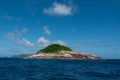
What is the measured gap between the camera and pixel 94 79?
40719 mm

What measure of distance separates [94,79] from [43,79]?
8.62 m

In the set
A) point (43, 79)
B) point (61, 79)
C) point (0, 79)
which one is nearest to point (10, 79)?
point (0, 79)

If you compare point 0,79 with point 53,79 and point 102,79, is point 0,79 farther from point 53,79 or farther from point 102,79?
point 102,79

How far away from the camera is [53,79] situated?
39500 mm

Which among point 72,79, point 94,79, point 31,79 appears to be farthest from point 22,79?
point 94,79

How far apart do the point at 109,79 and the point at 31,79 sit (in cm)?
1316

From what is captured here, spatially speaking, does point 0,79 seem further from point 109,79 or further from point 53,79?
point 109,79

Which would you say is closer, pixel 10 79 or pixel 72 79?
pixel 10 79

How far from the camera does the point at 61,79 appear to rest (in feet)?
131

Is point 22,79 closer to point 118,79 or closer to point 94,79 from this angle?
point 94,79

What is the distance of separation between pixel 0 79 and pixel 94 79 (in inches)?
603

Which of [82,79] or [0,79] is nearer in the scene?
[0,79]

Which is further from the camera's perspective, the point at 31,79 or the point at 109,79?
the point at 109,79

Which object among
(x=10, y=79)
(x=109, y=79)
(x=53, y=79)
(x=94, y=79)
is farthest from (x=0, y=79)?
(x=109, y=79)
